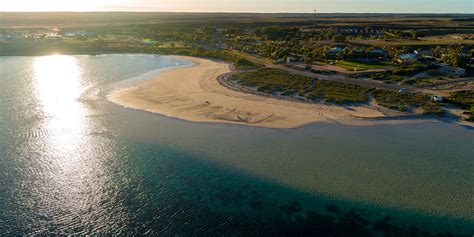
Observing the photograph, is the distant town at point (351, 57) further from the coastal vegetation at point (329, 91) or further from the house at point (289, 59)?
the coastal vegetation at point (329, 91)

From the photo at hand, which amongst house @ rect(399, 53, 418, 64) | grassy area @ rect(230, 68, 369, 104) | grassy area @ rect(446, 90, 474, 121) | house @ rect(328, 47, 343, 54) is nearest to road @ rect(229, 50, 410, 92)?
grassy area @ rect(230, 68, 369, 104)

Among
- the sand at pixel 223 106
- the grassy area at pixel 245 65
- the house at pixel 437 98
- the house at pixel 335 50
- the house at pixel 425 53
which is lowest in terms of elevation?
the sand at pixel 223 106

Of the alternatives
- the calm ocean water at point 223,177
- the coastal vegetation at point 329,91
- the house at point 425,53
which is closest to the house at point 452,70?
the house at point 425,53

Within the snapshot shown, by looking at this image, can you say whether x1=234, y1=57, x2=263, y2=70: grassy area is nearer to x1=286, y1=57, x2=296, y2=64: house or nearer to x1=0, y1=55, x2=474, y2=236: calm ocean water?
x1=286, y1=57, x2=296, y2=64: house

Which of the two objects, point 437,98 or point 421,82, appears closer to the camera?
point 437,98

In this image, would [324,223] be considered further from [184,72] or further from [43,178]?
[184,72]

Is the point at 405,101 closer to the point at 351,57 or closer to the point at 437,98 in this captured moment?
the point at 437,98

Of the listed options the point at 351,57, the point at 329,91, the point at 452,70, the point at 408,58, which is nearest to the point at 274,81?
the point at 329,91
